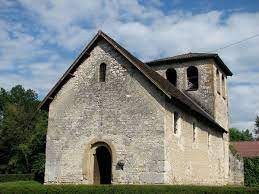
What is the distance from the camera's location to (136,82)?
1952cm

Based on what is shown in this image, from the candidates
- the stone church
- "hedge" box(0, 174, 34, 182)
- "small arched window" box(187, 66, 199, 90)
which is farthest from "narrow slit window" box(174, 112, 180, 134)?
"hedge" box(0, 174, 34, 182)

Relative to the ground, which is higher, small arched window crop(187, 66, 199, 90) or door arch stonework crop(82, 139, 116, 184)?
small arched window crop(187, 66, 199, 90)

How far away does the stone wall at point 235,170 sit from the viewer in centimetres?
3219

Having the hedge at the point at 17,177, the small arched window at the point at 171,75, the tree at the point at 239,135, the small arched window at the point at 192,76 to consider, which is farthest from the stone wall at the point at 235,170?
the tree at the point at 239,135

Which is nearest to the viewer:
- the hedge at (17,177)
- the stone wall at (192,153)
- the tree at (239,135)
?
the stone wall at (192,153)

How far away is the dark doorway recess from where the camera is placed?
66.4ft

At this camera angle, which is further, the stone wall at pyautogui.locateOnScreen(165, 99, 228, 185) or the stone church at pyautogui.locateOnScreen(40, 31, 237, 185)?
the stone wall at pyautogui.locateOnScreen(165, 99, 228, 185)

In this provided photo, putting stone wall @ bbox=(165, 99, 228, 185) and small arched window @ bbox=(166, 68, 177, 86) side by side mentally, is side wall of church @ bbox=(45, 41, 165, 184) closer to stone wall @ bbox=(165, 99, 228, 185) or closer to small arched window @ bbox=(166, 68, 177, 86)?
stone wall @ bbox=(165, 99, 228, 185)

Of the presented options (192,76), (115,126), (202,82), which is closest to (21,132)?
(192,76)

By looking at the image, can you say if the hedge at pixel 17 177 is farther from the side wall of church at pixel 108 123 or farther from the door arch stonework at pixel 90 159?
the door arch stonework at pixel 90 159

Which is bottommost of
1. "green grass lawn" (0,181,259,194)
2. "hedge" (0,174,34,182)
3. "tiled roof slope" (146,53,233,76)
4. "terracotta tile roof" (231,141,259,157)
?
"hedge" (0,174,34,182)

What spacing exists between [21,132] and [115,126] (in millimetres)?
39212

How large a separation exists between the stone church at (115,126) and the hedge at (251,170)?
14.0 metres

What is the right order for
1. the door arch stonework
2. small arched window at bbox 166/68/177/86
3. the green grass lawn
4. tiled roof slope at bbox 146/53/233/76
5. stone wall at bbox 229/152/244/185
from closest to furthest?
the green grass lawn → the door arch stonework → tiled roof slope at bbox 146/53/233/76 → small arched window at bbox 166/68/177/86 → stone wall at bbox 229/152/244/185
